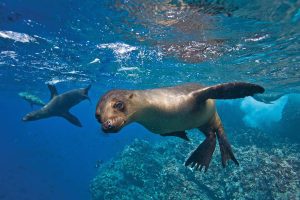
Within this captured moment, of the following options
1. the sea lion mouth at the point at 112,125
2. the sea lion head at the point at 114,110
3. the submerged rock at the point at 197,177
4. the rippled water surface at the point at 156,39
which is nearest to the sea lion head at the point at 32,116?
the rippled water surface at the point at 156,39

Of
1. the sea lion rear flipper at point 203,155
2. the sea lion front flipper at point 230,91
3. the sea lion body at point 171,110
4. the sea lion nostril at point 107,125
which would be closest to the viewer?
the sea lion nostril at point 107,125

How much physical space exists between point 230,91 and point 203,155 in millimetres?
1652

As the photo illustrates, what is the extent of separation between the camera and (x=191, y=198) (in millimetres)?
14086

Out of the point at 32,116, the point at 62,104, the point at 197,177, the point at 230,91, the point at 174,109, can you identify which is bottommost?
the point at 197,177

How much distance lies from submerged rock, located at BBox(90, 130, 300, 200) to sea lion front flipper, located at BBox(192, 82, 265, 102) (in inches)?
397

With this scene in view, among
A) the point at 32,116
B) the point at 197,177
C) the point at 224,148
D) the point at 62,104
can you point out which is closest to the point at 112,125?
the point at 224,148

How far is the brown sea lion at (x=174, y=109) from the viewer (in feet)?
10.8

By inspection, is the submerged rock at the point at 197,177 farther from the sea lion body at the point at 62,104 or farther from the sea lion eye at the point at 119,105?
the sea lion eye at the point at 119,105

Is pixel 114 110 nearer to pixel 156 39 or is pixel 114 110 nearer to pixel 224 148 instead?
pixel 224 148

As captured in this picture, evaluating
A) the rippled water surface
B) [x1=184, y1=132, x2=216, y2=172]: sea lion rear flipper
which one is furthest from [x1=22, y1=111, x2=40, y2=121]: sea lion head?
[x1=184, y1=132, x2=216, y2=172]: sea lion rear flipper

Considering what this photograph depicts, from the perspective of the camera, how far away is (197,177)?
596 inches

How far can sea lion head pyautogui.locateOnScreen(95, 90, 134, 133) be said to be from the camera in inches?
120

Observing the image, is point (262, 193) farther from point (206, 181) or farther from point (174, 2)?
point (174, 2)

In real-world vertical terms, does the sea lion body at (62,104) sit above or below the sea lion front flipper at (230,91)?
below
